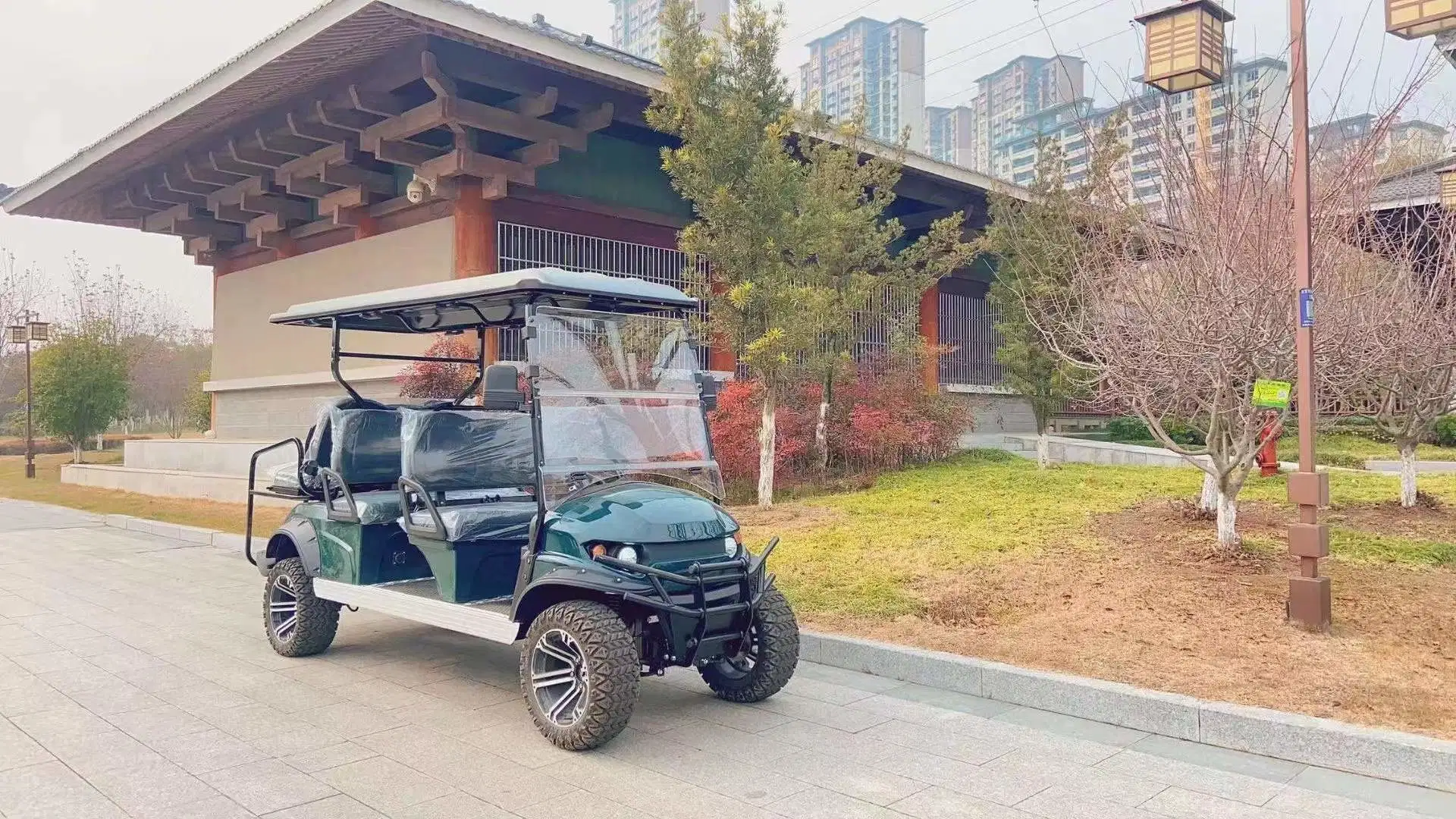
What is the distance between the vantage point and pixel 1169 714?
4.46m

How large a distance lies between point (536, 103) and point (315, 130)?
371cm

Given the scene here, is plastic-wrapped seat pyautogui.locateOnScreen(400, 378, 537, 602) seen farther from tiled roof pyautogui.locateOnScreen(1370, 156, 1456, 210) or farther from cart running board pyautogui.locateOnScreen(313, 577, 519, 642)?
tiled roof pyautogui.locateOnScreen(1370, 156, 1456, 210)

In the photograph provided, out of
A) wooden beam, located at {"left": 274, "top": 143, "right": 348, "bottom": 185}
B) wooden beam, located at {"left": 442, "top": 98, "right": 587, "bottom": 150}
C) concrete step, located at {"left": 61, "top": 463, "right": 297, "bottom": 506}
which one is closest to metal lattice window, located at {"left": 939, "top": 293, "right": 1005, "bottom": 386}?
wooden beam, located at {"left": 442, "top": 98, "right": 587, "bottom": 150}

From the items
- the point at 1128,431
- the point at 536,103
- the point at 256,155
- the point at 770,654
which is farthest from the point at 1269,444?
the point at 256,155

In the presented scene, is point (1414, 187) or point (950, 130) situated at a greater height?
point (950, 130)

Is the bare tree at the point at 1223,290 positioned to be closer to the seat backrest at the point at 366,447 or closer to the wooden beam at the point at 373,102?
the seat backrest at the point at 366,447

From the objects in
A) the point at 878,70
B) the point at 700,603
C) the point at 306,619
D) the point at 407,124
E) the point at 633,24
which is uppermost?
the point at 633,24

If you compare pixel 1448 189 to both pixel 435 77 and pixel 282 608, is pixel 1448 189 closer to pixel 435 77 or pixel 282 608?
pixel 282 608

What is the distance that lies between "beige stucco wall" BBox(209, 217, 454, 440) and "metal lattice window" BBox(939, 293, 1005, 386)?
10.9m

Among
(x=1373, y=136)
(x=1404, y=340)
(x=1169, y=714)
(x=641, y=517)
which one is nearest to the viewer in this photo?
(x=641, y=517)

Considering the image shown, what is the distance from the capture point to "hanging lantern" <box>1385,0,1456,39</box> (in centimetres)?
554

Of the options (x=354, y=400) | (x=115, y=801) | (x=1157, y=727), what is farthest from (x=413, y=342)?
(x=1157, y=727)

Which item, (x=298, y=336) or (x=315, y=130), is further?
(x=298, y=336)

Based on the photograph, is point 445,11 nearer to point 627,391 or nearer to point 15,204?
→ point 627,391
